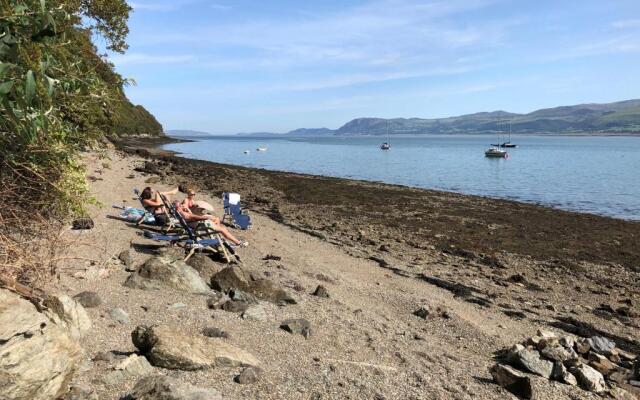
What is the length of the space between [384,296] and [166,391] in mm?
6118

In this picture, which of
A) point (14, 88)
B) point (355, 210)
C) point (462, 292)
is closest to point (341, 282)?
point (462, 292)

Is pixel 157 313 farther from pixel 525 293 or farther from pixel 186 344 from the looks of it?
pixel 525 293

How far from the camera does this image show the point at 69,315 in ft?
15.6

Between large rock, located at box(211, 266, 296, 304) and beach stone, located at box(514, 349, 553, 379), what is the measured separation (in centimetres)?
343

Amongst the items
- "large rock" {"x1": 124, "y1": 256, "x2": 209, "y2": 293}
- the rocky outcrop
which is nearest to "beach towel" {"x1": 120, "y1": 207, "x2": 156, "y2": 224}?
"large rock" {"x1": 124, "y1": 256, "x2": 209, "y2": 293}

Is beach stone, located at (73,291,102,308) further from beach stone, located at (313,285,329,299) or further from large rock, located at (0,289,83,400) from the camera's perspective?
beach stone, located at (313,285,329,299)

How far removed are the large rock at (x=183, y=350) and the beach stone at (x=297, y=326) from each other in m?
1.28

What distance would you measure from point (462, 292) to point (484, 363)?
4413 millimetres

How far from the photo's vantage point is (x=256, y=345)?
5.99 m

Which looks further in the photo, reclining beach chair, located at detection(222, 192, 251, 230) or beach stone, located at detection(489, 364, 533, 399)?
reclining beach chair, located at detection(222, 192, 251, 230)

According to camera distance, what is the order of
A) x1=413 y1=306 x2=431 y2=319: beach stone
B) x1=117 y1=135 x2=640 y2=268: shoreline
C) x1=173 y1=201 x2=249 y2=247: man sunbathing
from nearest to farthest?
x1=413 y1=306 x2=431 y2=319: beach stone, x1=173 y1=201 x2=249 y2=247: man sunbathing, x1=117 y1=135 x2=640 y2=268: shoreline

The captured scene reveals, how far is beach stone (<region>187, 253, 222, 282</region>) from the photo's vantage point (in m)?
8.64

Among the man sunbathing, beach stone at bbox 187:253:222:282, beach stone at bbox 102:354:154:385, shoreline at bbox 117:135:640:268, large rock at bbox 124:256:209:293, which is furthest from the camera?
shoreline at bbox 117:135:640:268

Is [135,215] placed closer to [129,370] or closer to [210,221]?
[210,221]
